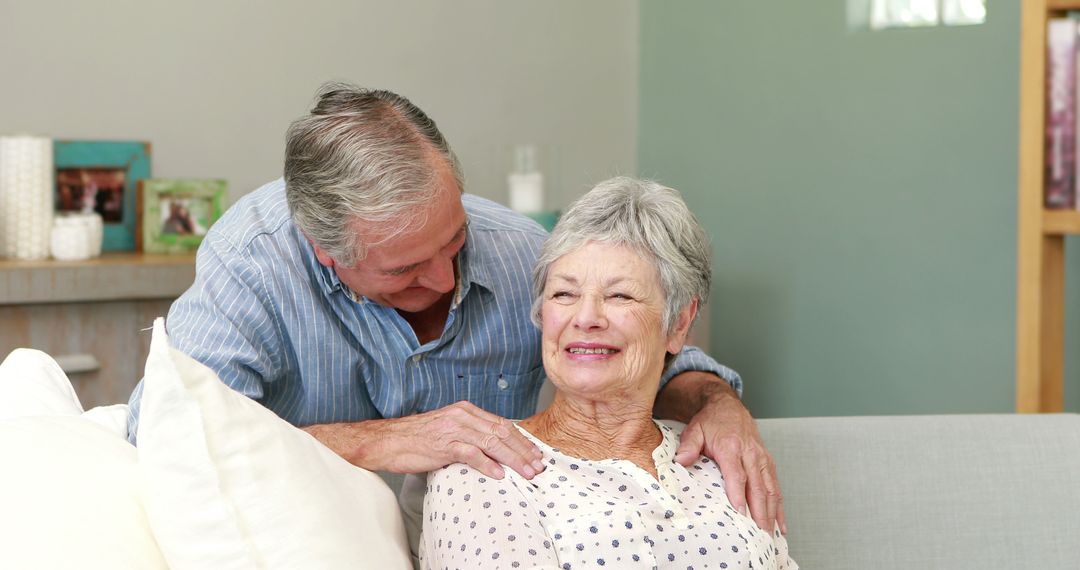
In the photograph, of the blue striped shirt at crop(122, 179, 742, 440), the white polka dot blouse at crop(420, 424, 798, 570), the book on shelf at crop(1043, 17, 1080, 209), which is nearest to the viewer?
the white polka dot blouse at crop(420, 424, 798, 570)

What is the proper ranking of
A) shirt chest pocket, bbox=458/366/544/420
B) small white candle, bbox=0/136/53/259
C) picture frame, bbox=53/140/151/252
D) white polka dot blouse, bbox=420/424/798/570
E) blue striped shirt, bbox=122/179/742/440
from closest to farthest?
white polka dot blouse, bbox=420/424/798/570 → blue striped shirt, bbox=122/179/742/440 → shirt chest pocket, bbox=458/366/544/420 → small white candle, bbox=0/136/53/259 → picture frame, bbox=53/140/151/252

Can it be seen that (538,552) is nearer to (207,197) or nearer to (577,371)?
(577,371)

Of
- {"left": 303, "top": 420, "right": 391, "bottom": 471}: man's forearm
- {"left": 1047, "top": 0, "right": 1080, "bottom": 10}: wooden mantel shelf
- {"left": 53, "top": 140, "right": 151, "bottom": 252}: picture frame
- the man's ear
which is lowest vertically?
{"left": 303, "top": 420, "right": 391, "bottom": 471}: man's forearm

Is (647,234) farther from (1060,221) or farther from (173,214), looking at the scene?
(173,214)

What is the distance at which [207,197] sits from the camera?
310 centimetres

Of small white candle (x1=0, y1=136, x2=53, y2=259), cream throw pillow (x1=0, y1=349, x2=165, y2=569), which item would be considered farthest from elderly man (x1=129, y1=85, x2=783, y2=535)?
small white candle (x1=0, y1=136, x2=53, y2=259)

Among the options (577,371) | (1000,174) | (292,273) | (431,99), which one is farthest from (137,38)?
(1000,174)

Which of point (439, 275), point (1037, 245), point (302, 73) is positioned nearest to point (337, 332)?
point (439, 275)

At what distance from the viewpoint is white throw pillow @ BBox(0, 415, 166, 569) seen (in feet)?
3.75

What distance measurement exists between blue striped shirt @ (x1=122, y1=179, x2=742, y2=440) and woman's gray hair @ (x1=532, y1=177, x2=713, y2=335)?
269 millimetres

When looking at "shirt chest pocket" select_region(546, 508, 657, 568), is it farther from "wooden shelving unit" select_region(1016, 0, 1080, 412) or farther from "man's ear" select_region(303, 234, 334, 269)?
"wooden shelving unit" select_region(1016, 0, 1080, 412)

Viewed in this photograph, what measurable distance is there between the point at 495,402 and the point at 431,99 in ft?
6.22

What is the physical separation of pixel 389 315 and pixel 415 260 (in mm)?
173

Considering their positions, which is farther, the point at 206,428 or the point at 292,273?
the point at 292,273
